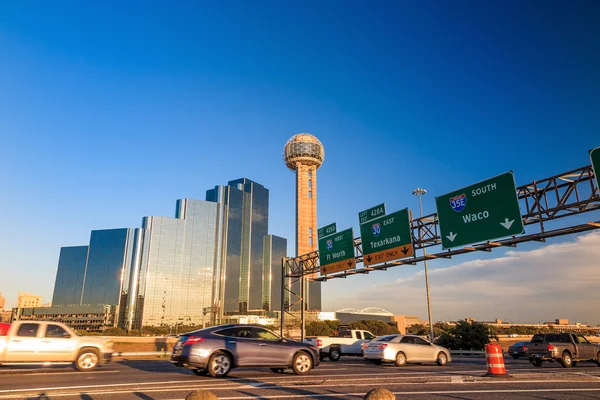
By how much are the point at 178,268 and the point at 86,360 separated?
562ft

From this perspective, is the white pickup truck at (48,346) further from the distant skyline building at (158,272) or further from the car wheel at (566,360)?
the distant skyline building at (158,272)

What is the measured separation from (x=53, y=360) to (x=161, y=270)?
170 m

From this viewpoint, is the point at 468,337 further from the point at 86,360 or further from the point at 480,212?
the point at 86,360

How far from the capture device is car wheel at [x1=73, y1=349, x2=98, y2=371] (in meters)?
14.6

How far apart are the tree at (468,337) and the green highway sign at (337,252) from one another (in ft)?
65.9

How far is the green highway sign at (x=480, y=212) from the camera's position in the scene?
1812 centimetres

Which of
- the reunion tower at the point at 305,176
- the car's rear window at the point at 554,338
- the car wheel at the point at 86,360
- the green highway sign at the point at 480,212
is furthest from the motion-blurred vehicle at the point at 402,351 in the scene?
the reunion tower at the point at 305,176

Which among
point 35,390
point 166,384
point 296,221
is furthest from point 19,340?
point 296,221

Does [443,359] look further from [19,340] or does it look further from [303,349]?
[19,340]

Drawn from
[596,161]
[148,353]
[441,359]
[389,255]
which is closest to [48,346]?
[148,353]

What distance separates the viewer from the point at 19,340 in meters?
13.6

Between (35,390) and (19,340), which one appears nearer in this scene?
(35,390)

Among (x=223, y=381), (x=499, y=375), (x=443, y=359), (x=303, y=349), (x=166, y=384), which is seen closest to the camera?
(x=166, y=384)

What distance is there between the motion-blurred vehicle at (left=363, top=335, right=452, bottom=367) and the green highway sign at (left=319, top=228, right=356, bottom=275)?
996 cm
